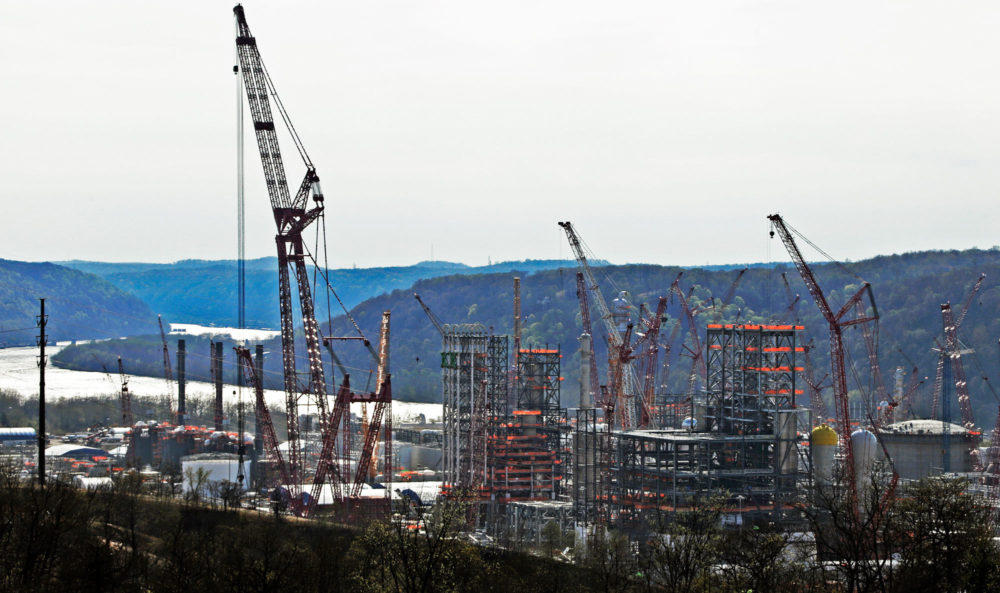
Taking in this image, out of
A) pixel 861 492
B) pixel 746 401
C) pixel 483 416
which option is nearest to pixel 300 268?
pixel 483 416

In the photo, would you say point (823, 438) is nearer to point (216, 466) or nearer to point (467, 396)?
point (467, 396)

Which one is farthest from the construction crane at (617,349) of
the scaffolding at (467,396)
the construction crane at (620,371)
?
the scaffolding at (467,396)

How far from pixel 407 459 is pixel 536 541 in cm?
8054

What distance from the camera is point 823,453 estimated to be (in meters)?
99.8

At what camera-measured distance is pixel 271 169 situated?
354 feet

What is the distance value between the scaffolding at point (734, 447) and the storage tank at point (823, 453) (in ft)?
5.87

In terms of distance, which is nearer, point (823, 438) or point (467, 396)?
point (823, 438)

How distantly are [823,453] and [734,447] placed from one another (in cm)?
767

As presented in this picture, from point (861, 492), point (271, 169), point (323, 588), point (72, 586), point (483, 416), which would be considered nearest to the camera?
point (72, 586)

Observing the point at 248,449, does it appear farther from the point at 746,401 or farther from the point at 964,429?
the point at 964,429

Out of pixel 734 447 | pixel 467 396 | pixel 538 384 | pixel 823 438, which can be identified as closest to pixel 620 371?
pixel 538 384

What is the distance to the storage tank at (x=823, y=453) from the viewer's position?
99125 mm

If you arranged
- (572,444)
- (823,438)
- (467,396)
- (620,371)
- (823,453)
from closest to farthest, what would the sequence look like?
(823,438), (823,453), (572,444), (467,396), (620,371)

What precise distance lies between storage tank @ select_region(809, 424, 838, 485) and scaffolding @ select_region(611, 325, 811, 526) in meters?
1.79
